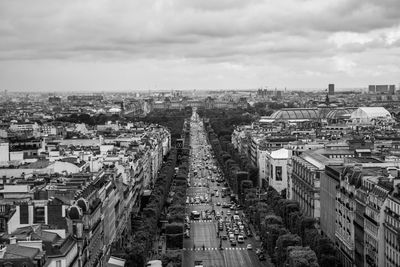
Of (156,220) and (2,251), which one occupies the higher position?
(2,251)

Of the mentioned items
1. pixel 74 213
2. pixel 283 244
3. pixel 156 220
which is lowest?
pixel 156 220

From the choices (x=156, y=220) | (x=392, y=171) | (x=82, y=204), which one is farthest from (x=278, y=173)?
(x=82, y=204)

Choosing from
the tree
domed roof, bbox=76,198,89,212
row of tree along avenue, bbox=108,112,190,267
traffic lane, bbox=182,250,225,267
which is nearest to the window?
row of tree along avenue, bbox=108,112,190,267

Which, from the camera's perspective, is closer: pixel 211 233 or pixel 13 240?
pixel 13 240

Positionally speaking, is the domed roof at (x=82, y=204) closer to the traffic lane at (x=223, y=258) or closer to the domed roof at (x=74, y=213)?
the domed roof at (x=74, y=213)

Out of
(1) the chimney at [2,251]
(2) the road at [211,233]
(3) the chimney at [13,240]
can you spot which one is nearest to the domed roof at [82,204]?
(3) the chimney at [13,240]

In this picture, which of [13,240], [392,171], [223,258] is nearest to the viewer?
[13,240]

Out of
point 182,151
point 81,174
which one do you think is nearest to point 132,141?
point 182,151

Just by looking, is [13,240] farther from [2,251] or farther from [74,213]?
[74,213]

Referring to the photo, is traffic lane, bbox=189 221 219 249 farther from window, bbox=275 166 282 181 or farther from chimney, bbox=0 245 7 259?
chimney, bbox=0 245 7 259

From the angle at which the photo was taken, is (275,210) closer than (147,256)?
No

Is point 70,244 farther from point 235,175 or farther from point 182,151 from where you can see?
point 182,151
